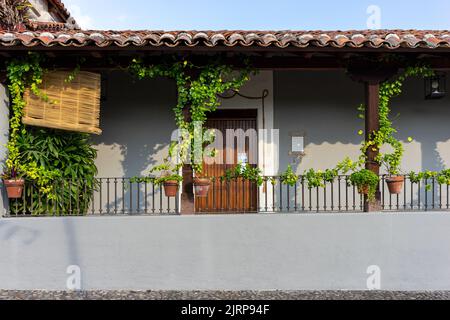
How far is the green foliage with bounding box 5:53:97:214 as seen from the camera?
4281mm

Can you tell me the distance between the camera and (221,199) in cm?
A: 570

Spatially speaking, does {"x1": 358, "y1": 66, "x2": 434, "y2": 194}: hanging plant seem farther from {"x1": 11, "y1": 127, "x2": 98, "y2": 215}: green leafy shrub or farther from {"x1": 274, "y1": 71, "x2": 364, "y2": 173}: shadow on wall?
{"x1": 11, "y1": 127, "x2": 98, "y2": 215}: green leafy shrub

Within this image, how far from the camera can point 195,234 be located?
14.1 feet

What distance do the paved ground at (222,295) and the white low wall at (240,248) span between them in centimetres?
8

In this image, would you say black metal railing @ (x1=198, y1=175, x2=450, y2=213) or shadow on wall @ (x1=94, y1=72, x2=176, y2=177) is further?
shadow on wall @ (x1=94, y1=72, x2=176, y2=177)

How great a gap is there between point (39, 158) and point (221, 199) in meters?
2.73

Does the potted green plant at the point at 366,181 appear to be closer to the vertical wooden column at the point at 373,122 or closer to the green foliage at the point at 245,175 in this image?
the vertical wooden column at the point at 373,122

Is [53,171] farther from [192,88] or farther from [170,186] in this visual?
[192,88]

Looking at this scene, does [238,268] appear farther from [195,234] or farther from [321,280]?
[321,280]

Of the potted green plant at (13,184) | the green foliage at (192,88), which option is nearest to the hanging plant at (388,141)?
the green foliage at (192,88)

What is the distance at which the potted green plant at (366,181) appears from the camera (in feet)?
14.1

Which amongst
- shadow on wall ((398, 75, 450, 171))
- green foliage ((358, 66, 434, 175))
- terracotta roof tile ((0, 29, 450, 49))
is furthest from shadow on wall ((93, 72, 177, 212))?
shadow on wall ((398, 75, 450, 171))

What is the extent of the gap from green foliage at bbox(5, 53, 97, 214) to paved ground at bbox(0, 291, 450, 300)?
1.03m

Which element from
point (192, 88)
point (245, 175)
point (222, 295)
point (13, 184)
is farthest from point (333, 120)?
point (13, 184)
